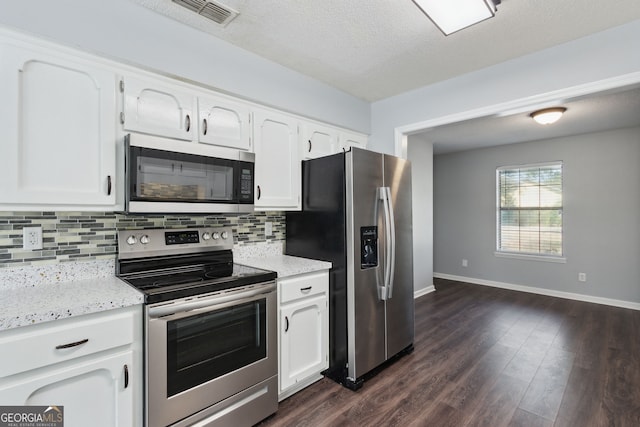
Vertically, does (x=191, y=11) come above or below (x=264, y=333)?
above

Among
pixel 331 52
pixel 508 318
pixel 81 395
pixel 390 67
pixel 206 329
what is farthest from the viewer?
pixel 508 318

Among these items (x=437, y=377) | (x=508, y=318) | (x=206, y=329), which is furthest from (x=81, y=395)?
(x=508, y=318)

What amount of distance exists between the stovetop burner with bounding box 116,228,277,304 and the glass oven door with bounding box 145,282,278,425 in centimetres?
6

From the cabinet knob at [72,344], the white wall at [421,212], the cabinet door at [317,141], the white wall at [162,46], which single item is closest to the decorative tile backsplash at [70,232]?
the cabinet knob at [72,344]

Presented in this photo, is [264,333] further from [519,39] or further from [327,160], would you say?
[519,39]

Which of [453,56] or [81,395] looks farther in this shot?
[453,56]

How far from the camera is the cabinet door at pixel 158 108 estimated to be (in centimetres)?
178

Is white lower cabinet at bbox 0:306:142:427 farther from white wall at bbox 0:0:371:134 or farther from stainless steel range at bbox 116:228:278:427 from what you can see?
white wall at bbox 0:0:371:134

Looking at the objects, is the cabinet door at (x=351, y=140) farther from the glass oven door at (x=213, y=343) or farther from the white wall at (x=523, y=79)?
the glass oven door at (x=213, y=343)

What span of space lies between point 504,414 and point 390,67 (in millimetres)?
2683

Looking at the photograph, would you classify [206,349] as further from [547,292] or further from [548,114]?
[547,292]

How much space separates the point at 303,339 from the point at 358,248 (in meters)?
0.78

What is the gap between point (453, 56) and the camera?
2.42m

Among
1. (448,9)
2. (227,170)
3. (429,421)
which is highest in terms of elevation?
(448,9)
